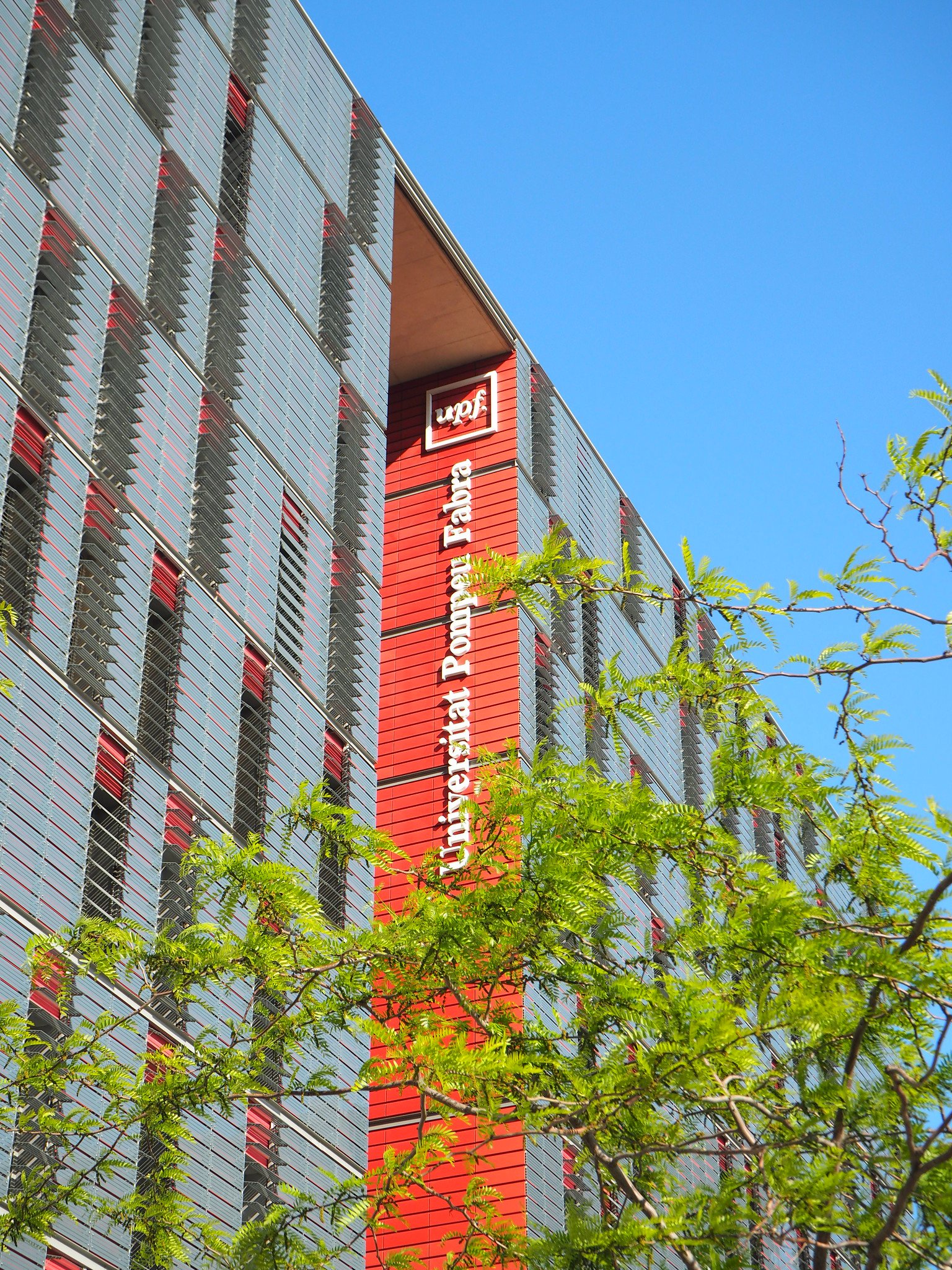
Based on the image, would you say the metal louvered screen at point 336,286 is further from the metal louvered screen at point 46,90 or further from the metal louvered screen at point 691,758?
the metal louvered screen at point 691,758

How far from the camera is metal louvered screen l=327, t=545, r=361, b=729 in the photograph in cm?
2603

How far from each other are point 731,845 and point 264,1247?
13.0 feet

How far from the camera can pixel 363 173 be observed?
32.1 meters

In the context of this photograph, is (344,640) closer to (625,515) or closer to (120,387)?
(120,387)

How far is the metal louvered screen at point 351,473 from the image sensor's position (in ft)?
90.7

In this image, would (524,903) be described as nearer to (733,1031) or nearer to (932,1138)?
(733,1031)

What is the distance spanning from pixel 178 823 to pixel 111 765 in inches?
55.0

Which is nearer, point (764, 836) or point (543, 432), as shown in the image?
point (543, 432)

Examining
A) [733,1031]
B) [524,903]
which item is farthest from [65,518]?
[733,1031]

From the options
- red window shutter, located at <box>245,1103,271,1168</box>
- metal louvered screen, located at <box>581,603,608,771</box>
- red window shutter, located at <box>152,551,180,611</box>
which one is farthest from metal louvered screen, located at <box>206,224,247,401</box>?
metal louvered screen, located at <box>581,603,608,771</box>

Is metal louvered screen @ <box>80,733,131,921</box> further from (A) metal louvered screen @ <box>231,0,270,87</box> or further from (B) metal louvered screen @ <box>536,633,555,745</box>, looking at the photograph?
(B) metal louvered screen @ <box>536,633,555,745</box>

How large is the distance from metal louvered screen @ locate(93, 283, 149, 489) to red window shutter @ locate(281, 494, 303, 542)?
416 cm

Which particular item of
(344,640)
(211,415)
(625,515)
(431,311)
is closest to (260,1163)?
(344,640)

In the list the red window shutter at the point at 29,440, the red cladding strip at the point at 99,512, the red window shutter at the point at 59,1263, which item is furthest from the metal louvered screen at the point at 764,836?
the red window shutter at the point at 59,1263
